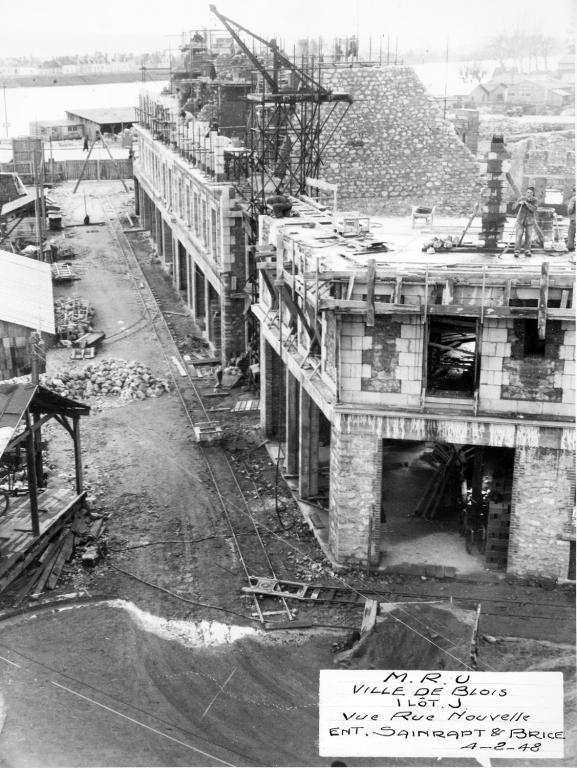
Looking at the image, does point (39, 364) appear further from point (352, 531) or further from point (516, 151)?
point (516, 151)

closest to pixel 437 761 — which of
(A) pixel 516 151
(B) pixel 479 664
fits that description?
(B) pixel 479 664

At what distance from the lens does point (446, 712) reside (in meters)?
16.4

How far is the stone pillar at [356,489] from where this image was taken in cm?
2433

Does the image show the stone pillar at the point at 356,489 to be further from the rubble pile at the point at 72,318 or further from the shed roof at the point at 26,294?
the rubble pile at the point at 72,318

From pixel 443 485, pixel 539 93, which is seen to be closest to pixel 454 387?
pixel 443 485

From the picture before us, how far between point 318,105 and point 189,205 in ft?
43.2

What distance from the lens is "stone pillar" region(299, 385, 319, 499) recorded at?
2847cm

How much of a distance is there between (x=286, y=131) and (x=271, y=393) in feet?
35.7

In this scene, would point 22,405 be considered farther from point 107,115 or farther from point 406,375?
point 107,115

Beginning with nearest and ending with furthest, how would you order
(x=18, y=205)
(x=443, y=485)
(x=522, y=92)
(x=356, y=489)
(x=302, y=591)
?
(x=302, y=591) < (x=356, y=489) < (x=443, y=485) < (x=18, y=205) < (x=522, y=92)

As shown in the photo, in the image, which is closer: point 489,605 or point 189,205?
point 489,605

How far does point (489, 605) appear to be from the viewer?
23.6 metres

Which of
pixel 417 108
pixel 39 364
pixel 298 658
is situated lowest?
pixel 298 658

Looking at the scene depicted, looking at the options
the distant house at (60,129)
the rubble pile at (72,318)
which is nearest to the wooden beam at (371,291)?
the rubble pile at (72,318)
